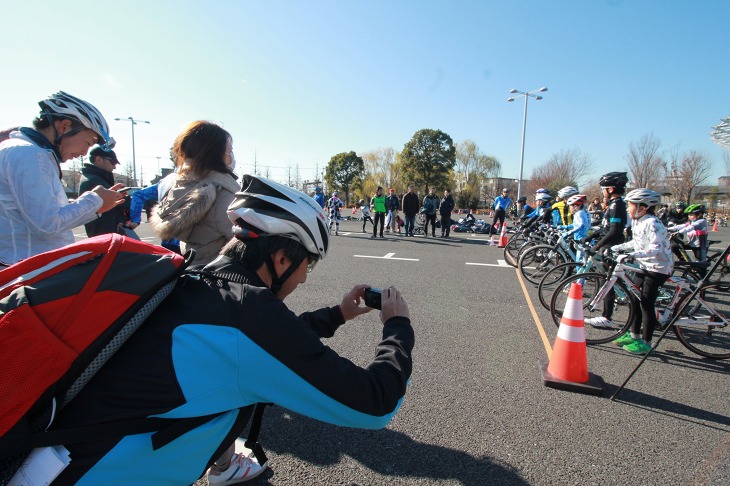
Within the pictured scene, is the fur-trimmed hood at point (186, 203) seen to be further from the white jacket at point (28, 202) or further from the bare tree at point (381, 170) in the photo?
the bare tree at point (381, 170)

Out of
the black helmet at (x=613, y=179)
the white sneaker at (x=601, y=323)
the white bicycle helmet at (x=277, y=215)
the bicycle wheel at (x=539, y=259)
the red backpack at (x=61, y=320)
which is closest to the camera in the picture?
the red backpack at (x=61, y=320)

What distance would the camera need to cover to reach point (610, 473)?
2322 millimetres

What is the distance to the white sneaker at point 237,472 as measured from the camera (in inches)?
85.1

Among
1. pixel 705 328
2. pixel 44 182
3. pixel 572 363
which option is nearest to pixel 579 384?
pixel 572 363

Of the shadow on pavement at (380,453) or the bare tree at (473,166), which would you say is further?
the bare tree at (473,166)

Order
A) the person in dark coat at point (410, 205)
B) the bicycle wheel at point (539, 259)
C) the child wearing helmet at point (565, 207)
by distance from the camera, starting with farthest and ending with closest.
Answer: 1. the person in dark coat at point (410, 205)
2. the child wearing helmet at point (565, 207)
3. the bicycle wheel at point (539, 259)

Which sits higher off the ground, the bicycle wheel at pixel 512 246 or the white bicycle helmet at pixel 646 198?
the white bicycle helmet at pixel 646 198

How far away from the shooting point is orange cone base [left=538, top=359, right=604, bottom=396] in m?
3.26

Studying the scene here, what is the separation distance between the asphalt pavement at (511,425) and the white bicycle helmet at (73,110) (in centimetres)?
231

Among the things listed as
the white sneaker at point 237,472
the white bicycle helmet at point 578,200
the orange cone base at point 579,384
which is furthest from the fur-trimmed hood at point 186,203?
the white bicycle helmet at point 578,200

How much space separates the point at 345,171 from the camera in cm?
6244

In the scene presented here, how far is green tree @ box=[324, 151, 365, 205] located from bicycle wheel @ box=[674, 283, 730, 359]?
57.1m

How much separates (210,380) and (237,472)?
144 cm

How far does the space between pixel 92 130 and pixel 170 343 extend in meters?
2.00
